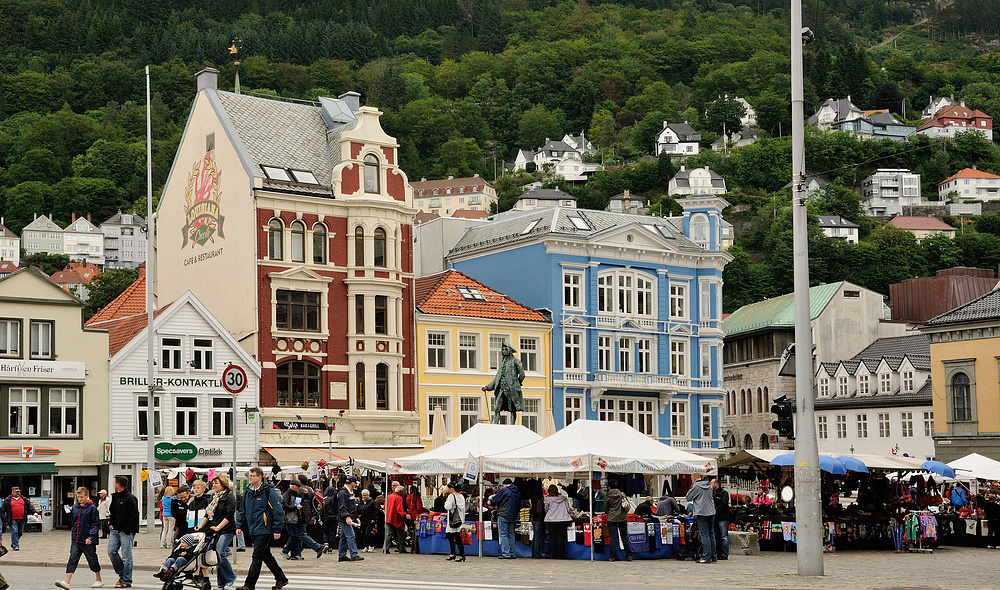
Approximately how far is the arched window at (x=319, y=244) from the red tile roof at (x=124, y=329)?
19.7 ft

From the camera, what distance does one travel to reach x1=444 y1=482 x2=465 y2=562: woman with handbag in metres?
29.3

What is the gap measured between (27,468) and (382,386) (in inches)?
542

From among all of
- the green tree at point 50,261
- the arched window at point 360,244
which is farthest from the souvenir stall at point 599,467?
the green tree at point 50,261

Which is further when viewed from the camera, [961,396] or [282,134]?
[961,396]

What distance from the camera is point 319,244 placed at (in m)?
53.4

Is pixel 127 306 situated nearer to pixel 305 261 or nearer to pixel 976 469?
pixel 305 261

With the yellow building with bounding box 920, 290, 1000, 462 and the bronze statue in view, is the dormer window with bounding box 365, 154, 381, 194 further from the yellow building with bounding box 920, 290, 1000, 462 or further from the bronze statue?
the yellow building with bounding box 920, 290, 1000, 462

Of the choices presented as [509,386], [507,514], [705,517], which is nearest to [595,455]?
[507,514]

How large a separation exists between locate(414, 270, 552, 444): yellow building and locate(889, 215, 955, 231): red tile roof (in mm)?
128348

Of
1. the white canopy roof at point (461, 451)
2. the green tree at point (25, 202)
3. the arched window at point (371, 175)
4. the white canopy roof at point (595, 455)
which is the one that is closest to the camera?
the white canopy roof at point (595, 455)

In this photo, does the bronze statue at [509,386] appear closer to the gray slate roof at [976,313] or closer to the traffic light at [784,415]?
the traffic light at [784,415]

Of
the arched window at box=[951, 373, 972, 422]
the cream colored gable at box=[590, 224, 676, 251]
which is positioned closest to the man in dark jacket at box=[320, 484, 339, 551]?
the cream colored gable at box=[590, 224, 676, 251]

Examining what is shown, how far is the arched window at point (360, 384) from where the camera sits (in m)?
53.3

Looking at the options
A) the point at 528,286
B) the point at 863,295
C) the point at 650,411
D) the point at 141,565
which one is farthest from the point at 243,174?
the point at 863,295
